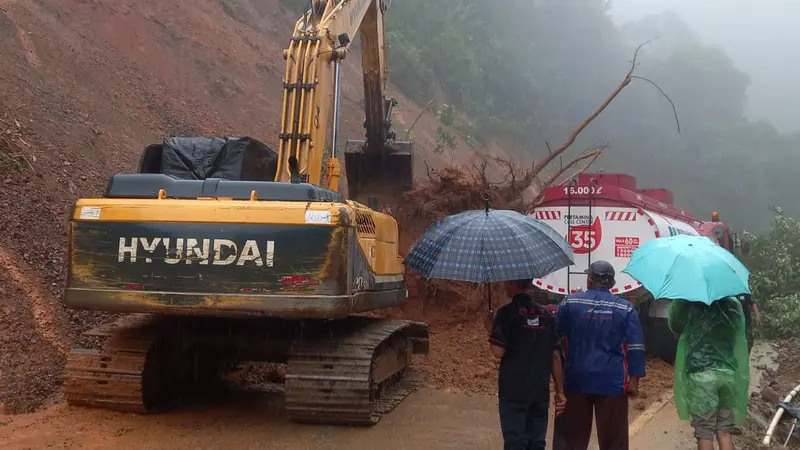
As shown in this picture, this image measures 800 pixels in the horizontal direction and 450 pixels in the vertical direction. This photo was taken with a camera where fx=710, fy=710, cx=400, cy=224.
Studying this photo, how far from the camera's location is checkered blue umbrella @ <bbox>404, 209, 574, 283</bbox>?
4.01m

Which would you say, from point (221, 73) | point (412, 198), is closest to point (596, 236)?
point (412, 198)

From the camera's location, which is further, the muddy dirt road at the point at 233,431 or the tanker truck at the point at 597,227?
the tanker truck at the point at 597,227

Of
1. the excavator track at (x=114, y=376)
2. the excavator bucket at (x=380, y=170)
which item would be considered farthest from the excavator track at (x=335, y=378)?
the excavator bucket at (x=380, y=170)

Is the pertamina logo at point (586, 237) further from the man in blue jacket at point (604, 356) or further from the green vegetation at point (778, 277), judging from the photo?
the green vegetation at point (778, 277)

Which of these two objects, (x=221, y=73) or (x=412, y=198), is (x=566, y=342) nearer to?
(x=412, y=198)

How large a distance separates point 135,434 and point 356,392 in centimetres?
171

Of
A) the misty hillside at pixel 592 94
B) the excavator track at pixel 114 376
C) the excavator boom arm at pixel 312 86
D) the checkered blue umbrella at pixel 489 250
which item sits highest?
the misty hillside at pixel 592 94

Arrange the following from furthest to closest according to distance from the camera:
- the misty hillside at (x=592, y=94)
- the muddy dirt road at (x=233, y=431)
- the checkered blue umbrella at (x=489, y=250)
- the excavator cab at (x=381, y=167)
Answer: the misty hillside at (x=592, y=94)
the excavator cab at (x=381, y=167)
the muddy dirt road at (x=233, y=431)
the checkered blue umbrella at (x=489, y=250)

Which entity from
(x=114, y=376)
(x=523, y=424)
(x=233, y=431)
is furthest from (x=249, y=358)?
(x=523, y=424)

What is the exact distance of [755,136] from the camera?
56.9 meters

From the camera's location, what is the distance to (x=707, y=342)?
14.4 feet

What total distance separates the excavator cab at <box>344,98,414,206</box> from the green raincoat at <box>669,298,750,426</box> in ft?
21.6

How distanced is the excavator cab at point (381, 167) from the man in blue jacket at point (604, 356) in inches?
256

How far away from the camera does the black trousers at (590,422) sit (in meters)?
4.23
